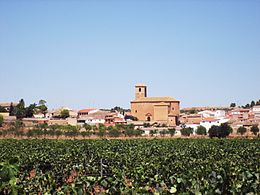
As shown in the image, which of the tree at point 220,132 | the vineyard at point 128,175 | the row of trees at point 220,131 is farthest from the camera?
the row of trees at point 220,131

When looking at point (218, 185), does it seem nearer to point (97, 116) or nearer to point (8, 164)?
point (8, 164)

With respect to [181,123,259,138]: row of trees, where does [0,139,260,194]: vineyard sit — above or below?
below

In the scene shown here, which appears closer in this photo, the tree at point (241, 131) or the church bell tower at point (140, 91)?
the tree at point (241, 131)

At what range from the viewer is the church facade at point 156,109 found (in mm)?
102188

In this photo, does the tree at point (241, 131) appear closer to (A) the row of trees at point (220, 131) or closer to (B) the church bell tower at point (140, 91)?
(A) the row of trees at point (220, 131)

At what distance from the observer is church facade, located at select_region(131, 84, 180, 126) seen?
102m

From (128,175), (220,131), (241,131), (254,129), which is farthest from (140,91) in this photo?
(128,175)

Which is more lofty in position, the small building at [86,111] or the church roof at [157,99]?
the church roof at [157,99]

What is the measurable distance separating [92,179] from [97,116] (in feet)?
318

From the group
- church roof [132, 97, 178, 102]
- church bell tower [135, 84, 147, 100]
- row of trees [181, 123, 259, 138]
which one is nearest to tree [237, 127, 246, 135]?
row of trees [181, 123, 259, 138]

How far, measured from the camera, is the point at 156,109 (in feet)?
339

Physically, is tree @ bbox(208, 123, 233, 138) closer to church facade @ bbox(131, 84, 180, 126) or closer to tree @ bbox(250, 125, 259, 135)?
tree @ bbox(250, 125, 259, 135)

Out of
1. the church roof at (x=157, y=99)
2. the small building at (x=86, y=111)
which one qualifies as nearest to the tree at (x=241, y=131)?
the church roof at (x=157, y=99)

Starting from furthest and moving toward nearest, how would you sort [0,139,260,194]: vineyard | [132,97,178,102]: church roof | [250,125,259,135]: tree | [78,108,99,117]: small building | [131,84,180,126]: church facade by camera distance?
[78,108,99,117]: small building < [132,97,178,102]: church roof < [131,84,180,126]: church facade < [250,125,259,135]: tree < [0,139,260,194]: vineyard
